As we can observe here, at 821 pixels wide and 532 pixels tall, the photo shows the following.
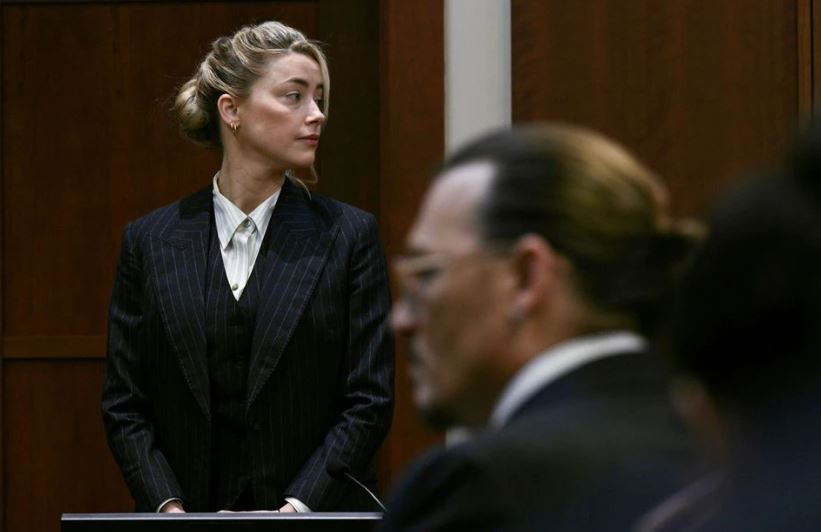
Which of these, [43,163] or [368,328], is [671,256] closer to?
[368,328]

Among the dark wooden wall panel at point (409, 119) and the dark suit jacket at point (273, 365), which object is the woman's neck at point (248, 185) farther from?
the dark wooden wall panel at point (409, 119)

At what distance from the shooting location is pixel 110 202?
4.43 m

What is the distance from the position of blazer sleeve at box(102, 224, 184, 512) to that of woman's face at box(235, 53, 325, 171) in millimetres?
326

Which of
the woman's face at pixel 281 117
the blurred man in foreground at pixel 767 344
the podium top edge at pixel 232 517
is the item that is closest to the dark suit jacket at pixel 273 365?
the woman's face at pixel 281 117

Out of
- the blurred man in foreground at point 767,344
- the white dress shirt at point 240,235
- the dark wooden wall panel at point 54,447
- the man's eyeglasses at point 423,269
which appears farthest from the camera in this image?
the dark wooden wall panel at point 54,447

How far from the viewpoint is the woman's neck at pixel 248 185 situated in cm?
321

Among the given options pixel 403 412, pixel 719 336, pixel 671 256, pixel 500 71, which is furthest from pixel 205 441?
pixel 719 336

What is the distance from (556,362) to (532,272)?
8 cm

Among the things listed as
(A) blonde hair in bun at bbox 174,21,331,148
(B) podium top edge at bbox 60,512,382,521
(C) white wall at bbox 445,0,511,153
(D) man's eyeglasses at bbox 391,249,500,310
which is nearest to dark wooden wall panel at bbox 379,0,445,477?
(C) white wall at bbox 445,0,511,153

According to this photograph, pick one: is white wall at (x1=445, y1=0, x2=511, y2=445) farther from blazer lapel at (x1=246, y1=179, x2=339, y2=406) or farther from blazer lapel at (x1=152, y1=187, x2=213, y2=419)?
blazer lapel at (x1=152, y1=187, x2=213, y2=419)

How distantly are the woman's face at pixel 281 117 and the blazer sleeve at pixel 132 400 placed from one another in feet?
1.07

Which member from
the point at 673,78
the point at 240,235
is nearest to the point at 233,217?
the point at 240,235

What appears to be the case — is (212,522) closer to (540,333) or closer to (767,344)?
(540,333)

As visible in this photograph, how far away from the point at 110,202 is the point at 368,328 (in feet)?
5.05
